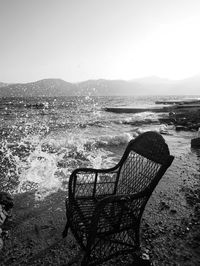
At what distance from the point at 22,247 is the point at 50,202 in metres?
1.64

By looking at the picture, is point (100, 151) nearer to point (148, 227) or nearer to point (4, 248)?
point (148, 227)

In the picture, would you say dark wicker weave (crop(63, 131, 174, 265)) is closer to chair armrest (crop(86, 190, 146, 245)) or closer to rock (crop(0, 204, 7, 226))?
chair armrest (crop(86, 190, 146, 245))

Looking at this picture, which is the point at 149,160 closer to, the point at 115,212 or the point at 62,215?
the point at 115,212

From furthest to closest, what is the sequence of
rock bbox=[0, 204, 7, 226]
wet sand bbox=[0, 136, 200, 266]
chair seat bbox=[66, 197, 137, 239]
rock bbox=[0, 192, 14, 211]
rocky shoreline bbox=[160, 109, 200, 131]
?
rocky shoreline bbox=[160, 109, 200, 131] < rock bbox=[0, 192, 14, 211] < rock bbox=[0, 204, 7, 226] < wet sand bbox=[0, 136, 200, 266] < chair seat bbox=[66, 197, 137, 239]

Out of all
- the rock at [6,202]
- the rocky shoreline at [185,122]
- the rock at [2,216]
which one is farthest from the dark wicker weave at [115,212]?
the rocky shoreline at [185,122]

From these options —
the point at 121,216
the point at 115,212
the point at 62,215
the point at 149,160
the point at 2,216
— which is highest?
the point at 149,160

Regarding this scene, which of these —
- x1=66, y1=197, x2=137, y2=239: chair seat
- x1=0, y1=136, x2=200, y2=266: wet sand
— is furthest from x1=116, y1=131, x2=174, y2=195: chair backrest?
x1=0, y1=136, x2=200, y2=266: wet sand

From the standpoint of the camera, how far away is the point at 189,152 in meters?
10.2

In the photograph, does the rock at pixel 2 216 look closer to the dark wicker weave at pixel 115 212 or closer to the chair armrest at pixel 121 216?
the dark wicker weave at pixel 115 212

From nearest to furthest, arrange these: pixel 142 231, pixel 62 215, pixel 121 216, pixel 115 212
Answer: pixel 121 216, pixel 115 212, pixel 142 231, pixel 62 215

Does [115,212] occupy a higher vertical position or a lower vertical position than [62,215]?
higher

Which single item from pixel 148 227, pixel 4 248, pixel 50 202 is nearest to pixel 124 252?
pixel 148 227

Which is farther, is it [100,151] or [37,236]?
[100,151]

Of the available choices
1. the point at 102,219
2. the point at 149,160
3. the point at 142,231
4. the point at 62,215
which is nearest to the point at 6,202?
the point at 62,215
